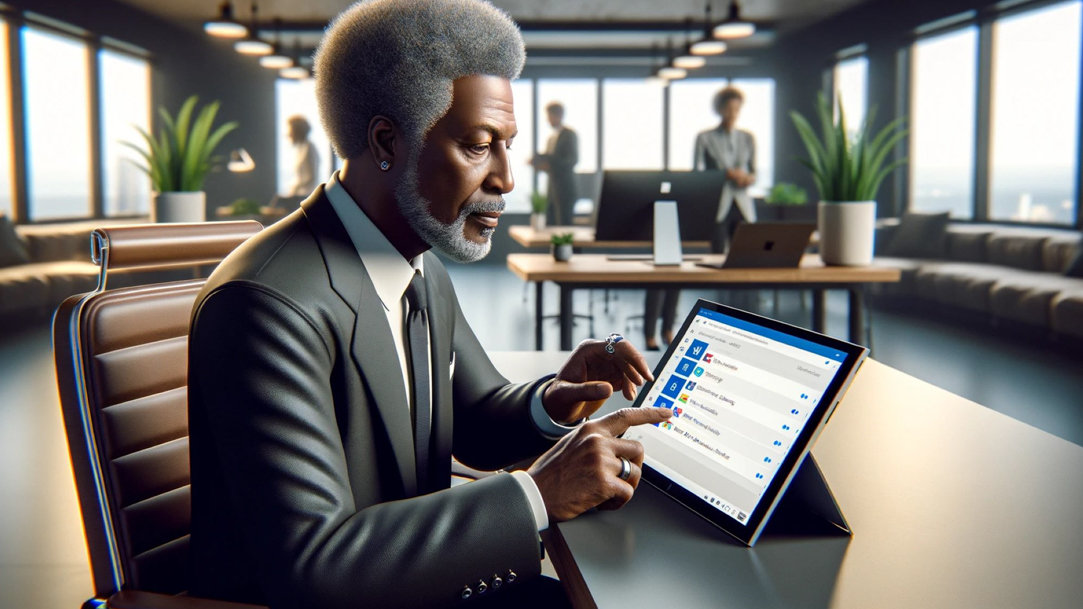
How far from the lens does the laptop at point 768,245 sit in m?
3.26

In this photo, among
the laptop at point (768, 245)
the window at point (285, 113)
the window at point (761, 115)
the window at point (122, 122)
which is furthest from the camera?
the window at point (285, 113)

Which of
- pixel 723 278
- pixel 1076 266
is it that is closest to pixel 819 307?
pixel 723 278

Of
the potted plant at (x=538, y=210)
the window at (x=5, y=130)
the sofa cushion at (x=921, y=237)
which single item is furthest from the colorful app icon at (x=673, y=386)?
the window at (x=5, y=130)

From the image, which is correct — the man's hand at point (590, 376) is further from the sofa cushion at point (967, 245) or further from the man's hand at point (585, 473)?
the sofa cushion at point (967, 245)

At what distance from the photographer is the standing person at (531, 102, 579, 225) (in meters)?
9.34

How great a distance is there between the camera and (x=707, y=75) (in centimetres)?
1230

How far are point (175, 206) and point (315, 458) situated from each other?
12.0 ft

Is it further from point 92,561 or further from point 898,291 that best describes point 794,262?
point 898,291

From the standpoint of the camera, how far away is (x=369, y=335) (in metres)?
0.95

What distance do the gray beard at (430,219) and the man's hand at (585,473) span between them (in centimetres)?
29

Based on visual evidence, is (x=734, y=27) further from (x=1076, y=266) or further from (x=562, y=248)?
(x=562, y=248)

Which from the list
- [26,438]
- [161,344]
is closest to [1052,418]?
[161,344]

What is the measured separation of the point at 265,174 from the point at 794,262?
1057 cm

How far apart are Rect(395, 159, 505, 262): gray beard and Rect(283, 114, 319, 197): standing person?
8.62 meters
